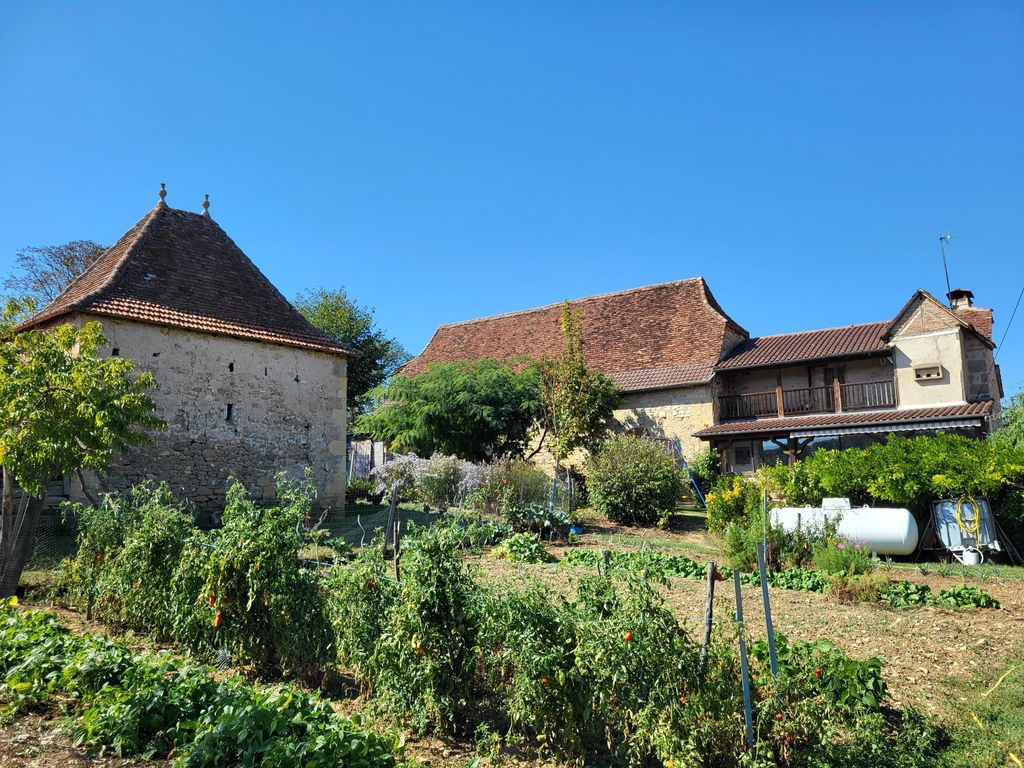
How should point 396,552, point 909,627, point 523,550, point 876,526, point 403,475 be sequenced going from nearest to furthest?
point 396,552, point 909,627, point 523,550, point 876,526, point 403,475

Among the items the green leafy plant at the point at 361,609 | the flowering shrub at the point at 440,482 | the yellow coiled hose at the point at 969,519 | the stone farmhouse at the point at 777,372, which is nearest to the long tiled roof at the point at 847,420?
the stone farmhouse at the point at 777,372

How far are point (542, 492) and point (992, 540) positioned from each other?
8.35m

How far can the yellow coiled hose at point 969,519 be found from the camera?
38.8 ft

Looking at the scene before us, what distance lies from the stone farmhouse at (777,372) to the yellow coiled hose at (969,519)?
29.3 feet

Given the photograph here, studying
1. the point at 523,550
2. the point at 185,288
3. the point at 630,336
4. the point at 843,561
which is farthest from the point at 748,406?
the point at 185,288

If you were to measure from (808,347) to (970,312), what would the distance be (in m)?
5.53

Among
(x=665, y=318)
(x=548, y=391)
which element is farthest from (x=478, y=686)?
(x=665, y=318)

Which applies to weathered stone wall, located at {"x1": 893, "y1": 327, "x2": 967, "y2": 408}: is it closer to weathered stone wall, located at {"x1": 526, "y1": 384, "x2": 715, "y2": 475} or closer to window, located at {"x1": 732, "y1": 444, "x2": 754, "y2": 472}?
window, located at {"x1": 732, "y1": 444, "x2": 754, "y2": 472}

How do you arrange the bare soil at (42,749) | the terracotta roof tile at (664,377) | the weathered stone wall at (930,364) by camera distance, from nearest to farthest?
the bare soil at (42,749) < the weathered stone wall at (930,364) < the terracotta roof tile at (664,377)

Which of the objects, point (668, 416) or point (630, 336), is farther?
point (630, 336)

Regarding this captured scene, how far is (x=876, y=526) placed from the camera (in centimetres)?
1188

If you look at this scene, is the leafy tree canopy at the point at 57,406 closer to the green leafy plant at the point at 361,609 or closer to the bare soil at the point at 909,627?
the green leafy plant at the point at 361,609

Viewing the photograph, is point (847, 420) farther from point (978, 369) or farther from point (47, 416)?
point (47, 416)

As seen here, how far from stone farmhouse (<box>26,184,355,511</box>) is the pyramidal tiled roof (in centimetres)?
3
